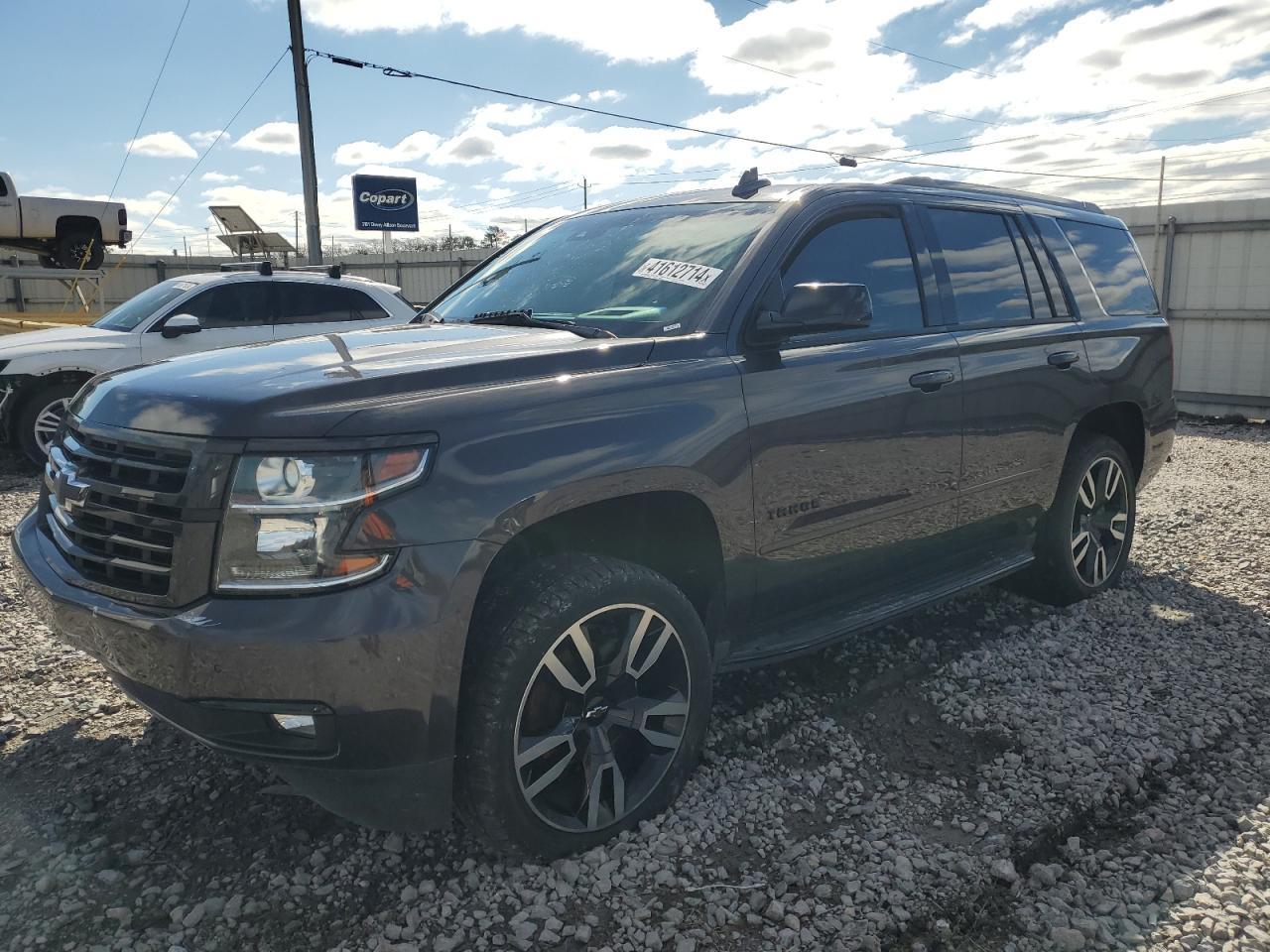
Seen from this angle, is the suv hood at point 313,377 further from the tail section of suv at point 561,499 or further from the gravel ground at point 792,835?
the gravel ground at point 792,835

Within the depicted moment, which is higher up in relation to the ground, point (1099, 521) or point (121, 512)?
point (121, 512)

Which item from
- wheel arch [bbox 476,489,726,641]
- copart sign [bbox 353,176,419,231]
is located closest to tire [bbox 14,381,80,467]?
wheel arch [bbox 476,489,726,641]

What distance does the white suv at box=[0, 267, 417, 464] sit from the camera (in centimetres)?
790

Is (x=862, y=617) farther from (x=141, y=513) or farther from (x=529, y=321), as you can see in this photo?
(x=141, y=513)

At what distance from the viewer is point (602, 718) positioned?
2.67 m

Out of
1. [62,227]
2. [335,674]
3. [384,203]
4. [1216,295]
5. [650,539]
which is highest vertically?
[384,203]

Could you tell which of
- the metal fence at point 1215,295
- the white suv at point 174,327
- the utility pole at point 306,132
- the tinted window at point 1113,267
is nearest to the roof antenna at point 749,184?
the tinted window at point 1113,267

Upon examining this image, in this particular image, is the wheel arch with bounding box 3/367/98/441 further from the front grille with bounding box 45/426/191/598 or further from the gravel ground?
the front grille with bounding box 45/426/191/598

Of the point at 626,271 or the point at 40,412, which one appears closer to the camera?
the point at 626,271

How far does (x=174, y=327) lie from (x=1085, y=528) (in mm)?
7175

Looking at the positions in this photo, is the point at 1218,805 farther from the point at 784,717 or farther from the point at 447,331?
the point at 447,331

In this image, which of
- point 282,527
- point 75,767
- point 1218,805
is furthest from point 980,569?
point 75,767

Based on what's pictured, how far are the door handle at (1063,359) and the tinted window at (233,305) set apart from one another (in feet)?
22.8

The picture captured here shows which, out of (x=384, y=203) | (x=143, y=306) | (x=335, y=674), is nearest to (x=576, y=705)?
(x=335, y=674)
